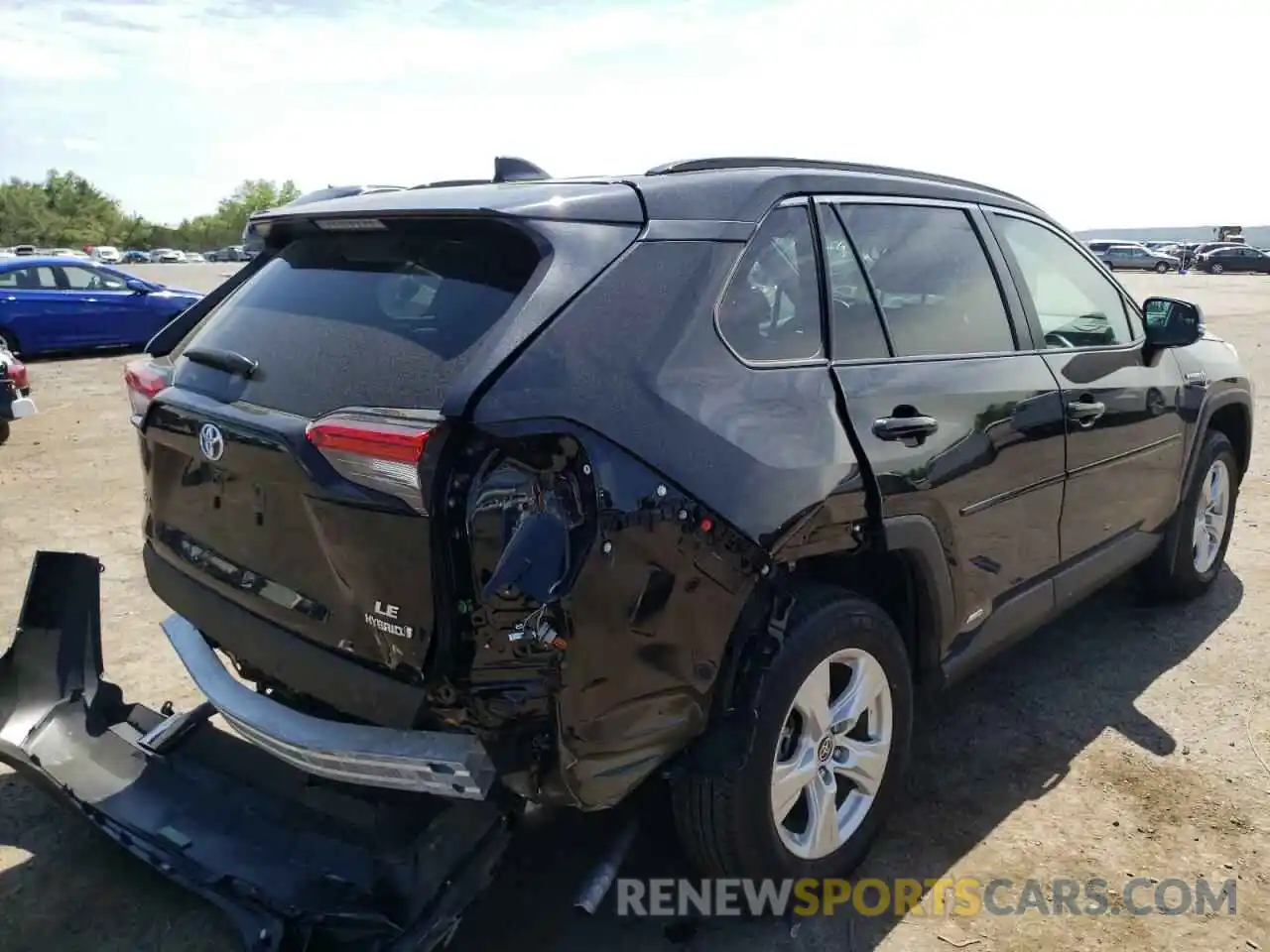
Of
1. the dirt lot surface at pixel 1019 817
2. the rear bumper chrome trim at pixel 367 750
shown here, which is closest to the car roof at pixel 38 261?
the dirt lot surface at pixel 1019 817

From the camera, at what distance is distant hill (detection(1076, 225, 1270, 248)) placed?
100088 mm

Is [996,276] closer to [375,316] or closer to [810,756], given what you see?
[810,756]

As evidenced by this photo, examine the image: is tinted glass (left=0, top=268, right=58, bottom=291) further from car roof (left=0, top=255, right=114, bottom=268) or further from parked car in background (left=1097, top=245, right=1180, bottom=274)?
parked car in background (left=1097, top=245, right=1180, bottom=274)

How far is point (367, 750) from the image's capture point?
2.16 m

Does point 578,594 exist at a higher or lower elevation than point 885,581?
higher

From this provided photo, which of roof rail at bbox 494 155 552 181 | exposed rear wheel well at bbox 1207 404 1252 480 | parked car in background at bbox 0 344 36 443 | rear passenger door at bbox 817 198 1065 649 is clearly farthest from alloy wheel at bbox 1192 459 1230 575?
parked car in background at bbox 0 344 36 443

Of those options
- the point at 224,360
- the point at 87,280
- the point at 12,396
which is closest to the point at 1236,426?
the point at 224,360

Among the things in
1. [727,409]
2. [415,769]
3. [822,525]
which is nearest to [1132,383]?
[822,525]

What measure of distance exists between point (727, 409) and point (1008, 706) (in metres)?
2.32

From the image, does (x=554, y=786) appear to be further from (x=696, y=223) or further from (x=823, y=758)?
(x=696, y=223)

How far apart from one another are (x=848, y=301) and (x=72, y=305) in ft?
48.9

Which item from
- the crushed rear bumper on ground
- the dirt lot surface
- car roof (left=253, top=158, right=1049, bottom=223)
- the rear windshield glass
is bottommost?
the dirt lot surface

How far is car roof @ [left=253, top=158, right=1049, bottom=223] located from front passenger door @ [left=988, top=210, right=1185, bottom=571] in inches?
38.2

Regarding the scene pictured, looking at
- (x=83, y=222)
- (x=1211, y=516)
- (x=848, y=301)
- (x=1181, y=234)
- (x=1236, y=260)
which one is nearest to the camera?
(x=848, y=301)
